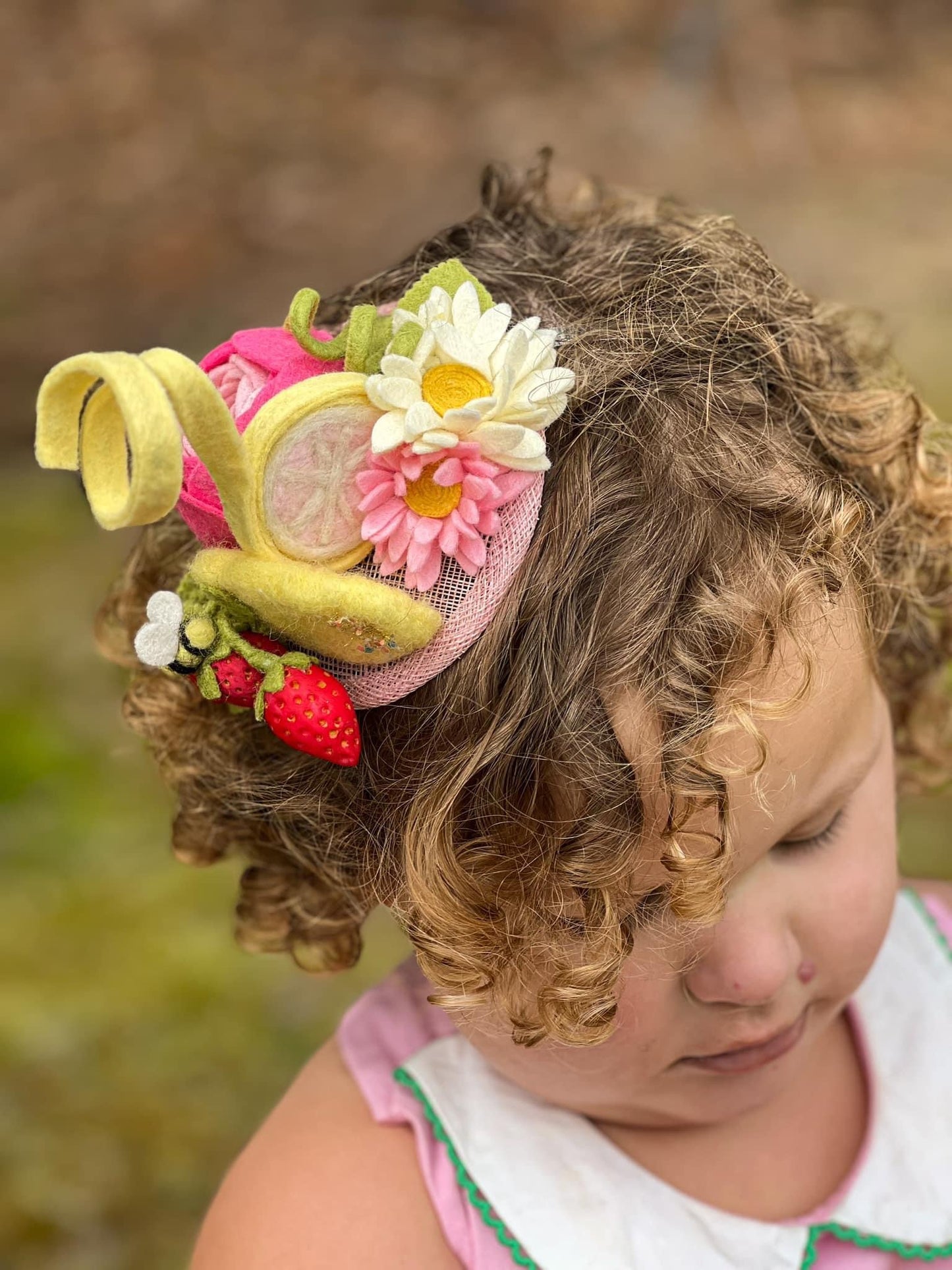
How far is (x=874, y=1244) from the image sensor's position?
44.9 inches

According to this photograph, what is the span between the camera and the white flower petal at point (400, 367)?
786 millimetres

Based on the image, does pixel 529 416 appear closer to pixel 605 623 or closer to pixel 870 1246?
pixel 605 623

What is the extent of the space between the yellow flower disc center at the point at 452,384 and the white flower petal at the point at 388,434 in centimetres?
3

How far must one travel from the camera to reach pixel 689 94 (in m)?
3.83

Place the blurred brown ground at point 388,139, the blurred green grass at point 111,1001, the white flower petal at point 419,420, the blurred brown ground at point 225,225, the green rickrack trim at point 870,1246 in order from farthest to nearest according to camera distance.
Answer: the blurred brown ground at point 388,139 < the blurred brown ground at point 225,225 < the blurred green grass at point 111,1001 < the green rickrack trim at point 870,1246 < the white flower petal at point 419,420

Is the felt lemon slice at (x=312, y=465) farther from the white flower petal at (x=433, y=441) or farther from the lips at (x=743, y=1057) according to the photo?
the lips at (x=743, y=1057)

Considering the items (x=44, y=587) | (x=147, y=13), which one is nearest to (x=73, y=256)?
(x=147, y=13)

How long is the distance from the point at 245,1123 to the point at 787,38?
3.38 m

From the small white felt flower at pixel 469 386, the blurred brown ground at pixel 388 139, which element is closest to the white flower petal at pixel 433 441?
the small white felt flower at pixel 469 386

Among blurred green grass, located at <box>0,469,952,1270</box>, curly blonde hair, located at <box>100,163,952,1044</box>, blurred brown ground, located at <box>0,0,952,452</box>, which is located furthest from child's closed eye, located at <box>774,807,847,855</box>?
blurred brown ground, located at <box>0,0,952,452</box>

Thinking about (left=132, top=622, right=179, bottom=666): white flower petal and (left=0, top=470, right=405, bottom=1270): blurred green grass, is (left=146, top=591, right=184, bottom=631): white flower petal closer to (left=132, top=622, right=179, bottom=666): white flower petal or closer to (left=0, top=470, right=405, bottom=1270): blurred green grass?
(left=132, top=622, right=179, bottom=666): white flower petal

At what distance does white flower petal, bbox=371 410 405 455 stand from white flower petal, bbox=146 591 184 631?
0.15 metres

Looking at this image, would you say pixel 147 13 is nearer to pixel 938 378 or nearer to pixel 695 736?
pixel 938 378

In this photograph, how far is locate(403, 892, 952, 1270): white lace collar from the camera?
108 cm
